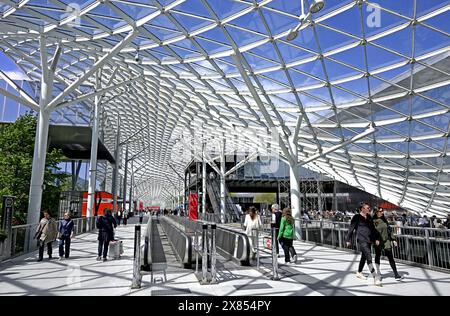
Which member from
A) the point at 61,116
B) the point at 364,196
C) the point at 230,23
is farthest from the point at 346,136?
the point at 364,196

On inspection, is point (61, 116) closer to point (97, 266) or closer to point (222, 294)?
point (97, 266)

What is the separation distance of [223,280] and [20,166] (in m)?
18.4

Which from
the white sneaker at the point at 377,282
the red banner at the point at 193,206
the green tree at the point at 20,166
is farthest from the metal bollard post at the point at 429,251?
the green tree at the point at 20,166

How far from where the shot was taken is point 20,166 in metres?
20.8

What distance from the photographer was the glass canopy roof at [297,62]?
1493 centimetres

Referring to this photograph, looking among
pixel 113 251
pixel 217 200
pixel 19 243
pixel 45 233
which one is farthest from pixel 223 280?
pixel 217 200

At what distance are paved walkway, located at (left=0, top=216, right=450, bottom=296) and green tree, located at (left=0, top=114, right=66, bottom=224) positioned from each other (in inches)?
414

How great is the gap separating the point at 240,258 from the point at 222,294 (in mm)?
4434

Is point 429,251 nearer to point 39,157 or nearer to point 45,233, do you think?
point 45,233

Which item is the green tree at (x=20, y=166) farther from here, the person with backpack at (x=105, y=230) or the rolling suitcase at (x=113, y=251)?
the rolling suitcase at (x=113, y=251)

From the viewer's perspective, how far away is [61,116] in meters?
38.0

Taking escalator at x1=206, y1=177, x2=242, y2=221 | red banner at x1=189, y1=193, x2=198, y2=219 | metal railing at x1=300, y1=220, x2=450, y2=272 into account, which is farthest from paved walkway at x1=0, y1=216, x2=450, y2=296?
escalator at x1=206, y1=177, x2=242, y2=221

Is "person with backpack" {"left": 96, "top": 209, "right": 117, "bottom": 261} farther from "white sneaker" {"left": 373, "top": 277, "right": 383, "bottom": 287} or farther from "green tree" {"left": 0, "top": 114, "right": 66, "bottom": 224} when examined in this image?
"green tree" {"left": 0, "top": 114, "right": 66, "bottom": 224}

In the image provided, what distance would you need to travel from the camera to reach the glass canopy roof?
49.0 ft
